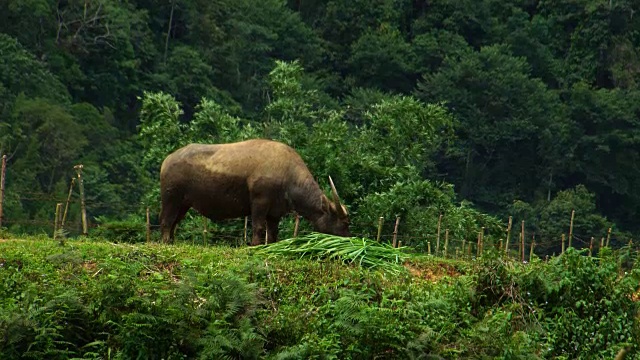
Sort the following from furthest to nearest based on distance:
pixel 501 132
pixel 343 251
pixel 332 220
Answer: pixel 501 132
pixel 332 220
pixel 343 251

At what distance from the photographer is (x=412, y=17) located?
75062 mm

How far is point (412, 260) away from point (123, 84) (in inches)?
1689

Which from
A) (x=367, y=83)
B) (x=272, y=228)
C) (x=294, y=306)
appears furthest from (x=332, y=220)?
(x=367, y=83)

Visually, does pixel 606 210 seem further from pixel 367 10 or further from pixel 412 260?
pixel 412 260

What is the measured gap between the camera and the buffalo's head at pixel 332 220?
21.7 meters

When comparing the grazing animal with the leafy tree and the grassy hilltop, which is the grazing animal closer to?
the grassy hilltop

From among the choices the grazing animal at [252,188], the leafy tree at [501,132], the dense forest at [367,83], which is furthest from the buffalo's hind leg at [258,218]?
the leafy tree at [501,132]

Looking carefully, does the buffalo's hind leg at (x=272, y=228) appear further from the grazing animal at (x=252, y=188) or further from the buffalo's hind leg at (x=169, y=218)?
the buffalo's hind leg at (x=169, y=218)

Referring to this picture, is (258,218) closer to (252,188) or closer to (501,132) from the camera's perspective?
(252,188)

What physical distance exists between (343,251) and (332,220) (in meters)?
2.77

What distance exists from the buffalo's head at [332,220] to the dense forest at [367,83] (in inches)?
810

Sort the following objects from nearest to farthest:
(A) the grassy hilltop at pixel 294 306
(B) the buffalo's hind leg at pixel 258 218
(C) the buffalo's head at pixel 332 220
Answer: (A) the grassy hilltop at pixel 294 306
(B) the buffalo's hind leg at pixel 258 218
(C) the buffalo's head at pixel 332 220

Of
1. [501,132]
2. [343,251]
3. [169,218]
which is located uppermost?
[343,251]

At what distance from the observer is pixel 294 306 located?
1719cm
